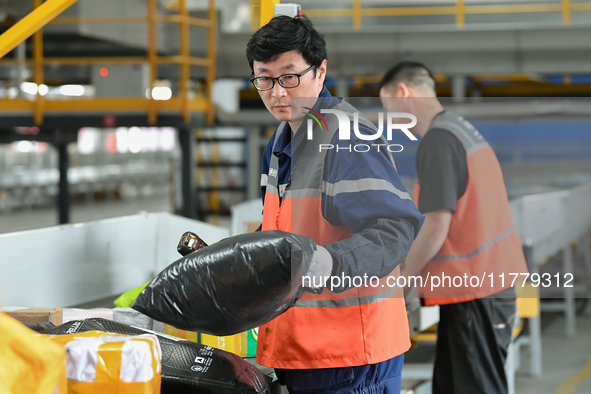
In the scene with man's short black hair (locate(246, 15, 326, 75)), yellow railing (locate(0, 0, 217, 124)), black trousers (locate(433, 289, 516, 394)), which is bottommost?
black trousers (locate(433, 289, 516, 394))

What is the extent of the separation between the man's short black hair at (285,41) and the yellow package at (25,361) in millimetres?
932

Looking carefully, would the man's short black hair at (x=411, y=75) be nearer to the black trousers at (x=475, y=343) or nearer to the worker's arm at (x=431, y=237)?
the worker's arm at (x=431, y=237)

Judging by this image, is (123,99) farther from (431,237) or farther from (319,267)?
→ (319,267)

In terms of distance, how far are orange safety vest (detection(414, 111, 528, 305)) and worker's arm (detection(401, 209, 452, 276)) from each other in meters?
0.03

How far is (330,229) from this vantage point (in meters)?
1.52

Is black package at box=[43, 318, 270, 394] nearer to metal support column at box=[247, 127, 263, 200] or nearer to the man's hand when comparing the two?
the man's hand

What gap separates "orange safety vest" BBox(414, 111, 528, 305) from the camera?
69.1 inches

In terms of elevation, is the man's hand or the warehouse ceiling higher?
the warehouse ceiling

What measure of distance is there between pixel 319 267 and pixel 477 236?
45.4 inches

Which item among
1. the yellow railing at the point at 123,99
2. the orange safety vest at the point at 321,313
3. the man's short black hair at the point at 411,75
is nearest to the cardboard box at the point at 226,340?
the orange safety vest at the point at 321,313

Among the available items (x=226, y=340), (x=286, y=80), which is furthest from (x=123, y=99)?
(x=286, y=80)

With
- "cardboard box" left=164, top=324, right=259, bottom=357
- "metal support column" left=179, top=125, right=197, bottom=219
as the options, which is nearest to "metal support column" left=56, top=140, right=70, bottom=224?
"metal support column" left=179, top=125, right=197, bottom=219

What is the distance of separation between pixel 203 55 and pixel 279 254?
7409 millimetres

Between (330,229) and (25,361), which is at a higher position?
(330,229)
